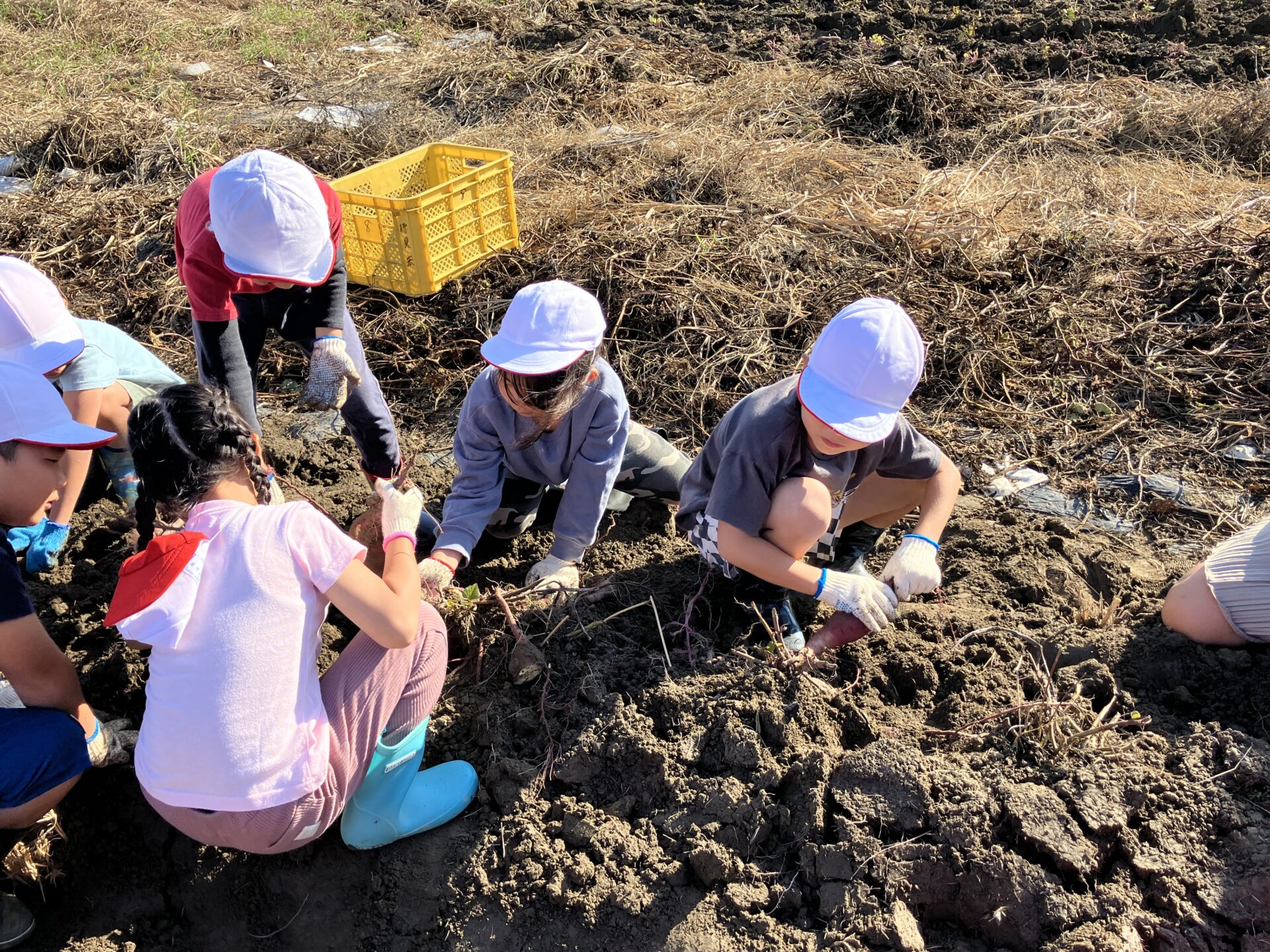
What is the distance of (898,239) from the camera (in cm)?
407

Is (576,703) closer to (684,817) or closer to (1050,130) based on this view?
(684,817)

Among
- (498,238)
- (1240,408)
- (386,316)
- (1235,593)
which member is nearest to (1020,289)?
(1240,408)

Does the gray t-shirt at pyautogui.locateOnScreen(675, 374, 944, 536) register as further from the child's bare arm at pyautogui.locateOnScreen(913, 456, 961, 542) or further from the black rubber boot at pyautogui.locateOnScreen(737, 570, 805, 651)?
the black rubber boot at pyautogui.locateOnScreen(737, 570, 805, 651)

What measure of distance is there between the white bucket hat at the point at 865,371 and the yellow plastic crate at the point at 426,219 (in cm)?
215

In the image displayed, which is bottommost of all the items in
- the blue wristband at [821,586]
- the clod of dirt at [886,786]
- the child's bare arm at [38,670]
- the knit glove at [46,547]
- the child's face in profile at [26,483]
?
the knit glove at [46,547]

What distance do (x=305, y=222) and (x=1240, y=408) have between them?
321 cm

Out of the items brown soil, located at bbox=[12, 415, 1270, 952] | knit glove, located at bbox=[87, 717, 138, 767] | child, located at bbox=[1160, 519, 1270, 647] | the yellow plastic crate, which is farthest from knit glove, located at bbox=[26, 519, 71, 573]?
child, located at bbox=[1160, 519, 1270, 647]

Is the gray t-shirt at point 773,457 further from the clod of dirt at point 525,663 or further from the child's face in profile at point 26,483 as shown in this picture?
the child's face in profile at point 26,483

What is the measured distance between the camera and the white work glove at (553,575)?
250 cm

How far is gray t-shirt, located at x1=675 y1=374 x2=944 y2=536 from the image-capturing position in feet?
7.07

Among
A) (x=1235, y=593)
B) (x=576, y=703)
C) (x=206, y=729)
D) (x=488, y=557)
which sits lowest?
(x=488, y=557)

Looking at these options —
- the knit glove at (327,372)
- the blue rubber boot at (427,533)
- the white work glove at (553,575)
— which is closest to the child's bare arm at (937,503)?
the white work glove at (553,575)

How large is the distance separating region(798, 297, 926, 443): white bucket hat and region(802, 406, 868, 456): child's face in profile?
4cm

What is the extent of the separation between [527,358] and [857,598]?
1.01 metres
